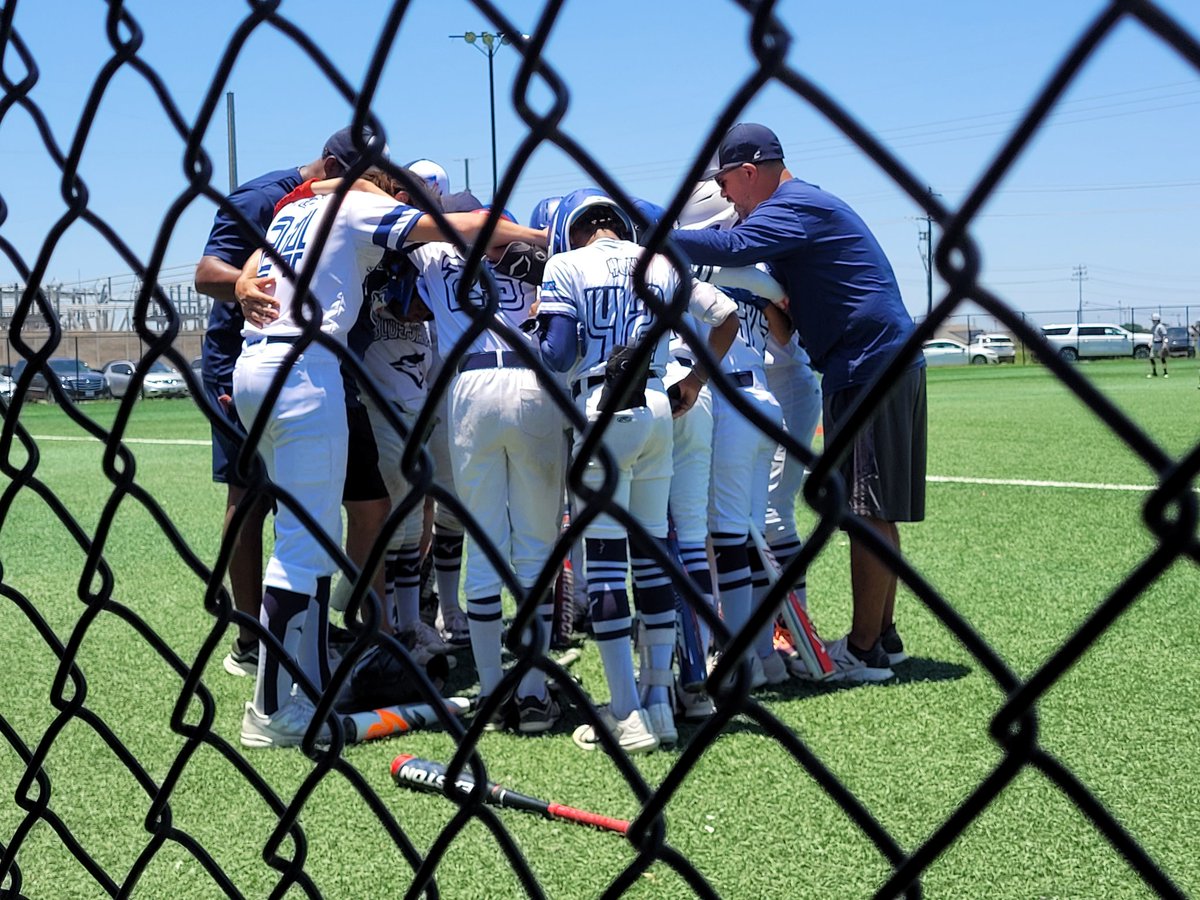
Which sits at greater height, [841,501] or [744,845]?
[841,501]

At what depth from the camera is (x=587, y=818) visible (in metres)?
3.28

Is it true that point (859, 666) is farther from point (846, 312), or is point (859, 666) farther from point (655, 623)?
point (846, 312)

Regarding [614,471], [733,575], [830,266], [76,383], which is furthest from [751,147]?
[76,383]

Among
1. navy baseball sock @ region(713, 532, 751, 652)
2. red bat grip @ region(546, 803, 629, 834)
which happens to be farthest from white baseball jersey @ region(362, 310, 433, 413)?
red bat grip @ region(546, 803, 629, 834)

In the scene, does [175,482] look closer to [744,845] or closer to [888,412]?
[888,412]

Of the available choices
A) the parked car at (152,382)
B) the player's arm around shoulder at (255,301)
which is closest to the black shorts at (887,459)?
the player's arm around shoulder at (255,301)

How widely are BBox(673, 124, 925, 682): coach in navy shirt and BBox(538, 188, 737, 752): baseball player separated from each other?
0.44m

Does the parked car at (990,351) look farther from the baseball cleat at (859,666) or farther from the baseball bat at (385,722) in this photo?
the baseball bat at (385,722)

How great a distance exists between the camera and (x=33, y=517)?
30.3ft

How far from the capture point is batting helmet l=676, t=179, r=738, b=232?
5.27 meters

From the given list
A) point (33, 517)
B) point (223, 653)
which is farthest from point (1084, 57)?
point (33, 517)

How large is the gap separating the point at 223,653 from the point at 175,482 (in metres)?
6.32

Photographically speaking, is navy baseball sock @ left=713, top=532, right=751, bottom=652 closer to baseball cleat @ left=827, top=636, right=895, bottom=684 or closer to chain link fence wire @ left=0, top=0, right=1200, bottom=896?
baseball cleat @ left=827, top=636, right=895, bottom=684

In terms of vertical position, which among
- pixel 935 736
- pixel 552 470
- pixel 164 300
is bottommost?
pixel 935 736
